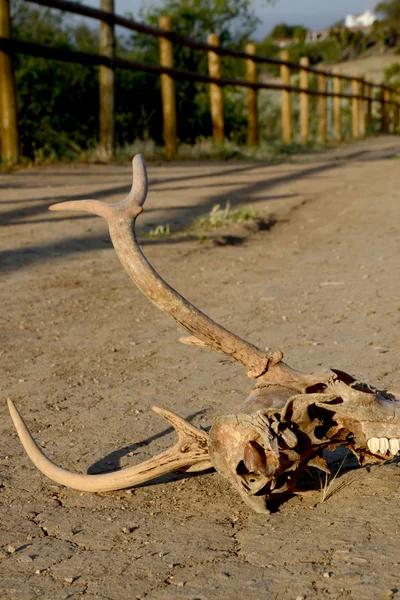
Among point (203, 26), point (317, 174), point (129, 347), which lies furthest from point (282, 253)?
point (203, 26)

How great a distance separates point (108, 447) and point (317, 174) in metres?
8.53

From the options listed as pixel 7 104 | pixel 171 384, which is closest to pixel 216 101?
pixel 7 104

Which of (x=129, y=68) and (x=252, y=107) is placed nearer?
(x=129, y=68)

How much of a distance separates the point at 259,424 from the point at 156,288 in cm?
45

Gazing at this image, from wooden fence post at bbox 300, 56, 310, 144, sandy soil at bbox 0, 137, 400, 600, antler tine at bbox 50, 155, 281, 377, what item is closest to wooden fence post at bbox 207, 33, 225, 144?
wooden fence post at bbox 300, 56, 310, 144

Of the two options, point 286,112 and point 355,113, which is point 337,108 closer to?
point 355,113

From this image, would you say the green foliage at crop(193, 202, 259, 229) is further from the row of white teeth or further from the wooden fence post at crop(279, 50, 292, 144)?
the wooden fence post at crop(279, 50, 292, 144)

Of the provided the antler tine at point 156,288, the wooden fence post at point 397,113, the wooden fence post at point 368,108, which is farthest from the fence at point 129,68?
the wooden fence post at point 397,113

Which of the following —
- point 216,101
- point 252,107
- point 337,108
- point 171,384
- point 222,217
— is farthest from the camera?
point 337,108

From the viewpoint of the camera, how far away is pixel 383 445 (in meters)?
2.22

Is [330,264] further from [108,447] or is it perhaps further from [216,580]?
[216,580]

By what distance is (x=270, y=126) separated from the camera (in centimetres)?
2134

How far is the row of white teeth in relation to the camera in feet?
7.23

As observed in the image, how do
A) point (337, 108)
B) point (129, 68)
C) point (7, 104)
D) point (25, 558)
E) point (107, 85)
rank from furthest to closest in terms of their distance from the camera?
1. point (337, 108)
2. point (129, 68)
3. point (107, 85)
4. point (7, 104)
5. point (25, 558)
